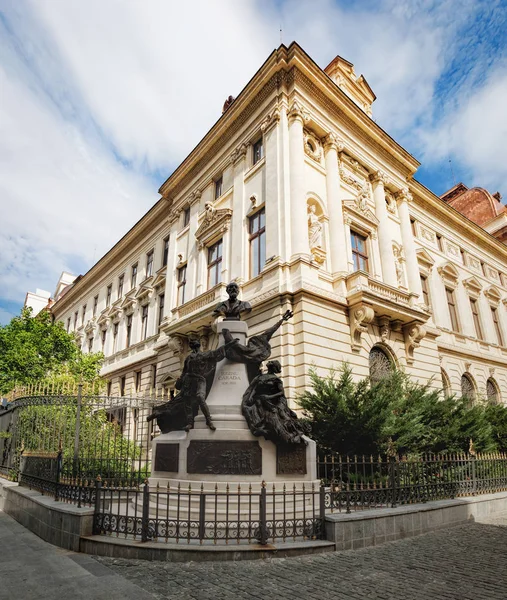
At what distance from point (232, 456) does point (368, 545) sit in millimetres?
2474

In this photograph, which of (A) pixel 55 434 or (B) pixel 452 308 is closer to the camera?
(A) pixel 55 434

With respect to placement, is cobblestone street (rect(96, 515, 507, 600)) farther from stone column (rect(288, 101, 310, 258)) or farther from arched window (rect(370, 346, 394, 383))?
stone column (rect(288, 101, 310, 258))

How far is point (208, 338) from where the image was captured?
18.4 meters

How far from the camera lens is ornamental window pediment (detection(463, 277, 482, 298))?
89.2 ft

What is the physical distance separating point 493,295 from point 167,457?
28859 millimetres

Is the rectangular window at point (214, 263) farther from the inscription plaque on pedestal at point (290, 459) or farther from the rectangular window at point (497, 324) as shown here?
the rectangular window at point (497, 324)

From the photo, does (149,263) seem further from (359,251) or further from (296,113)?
(359,251)

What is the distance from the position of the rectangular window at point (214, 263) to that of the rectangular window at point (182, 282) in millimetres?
2374

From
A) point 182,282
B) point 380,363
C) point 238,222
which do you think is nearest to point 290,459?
point 380,363

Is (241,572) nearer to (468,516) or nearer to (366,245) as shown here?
(468,516)

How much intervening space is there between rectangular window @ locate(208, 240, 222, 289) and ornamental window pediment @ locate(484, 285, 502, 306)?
65.3 ft

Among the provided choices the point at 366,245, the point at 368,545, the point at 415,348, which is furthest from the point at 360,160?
the point at 368,545

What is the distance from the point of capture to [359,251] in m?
18.9

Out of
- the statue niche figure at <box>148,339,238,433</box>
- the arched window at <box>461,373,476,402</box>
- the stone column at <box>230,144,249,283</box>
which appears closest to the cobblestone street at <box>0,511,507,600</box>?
the statue niche figure at <box>148,339,238,433</box>
